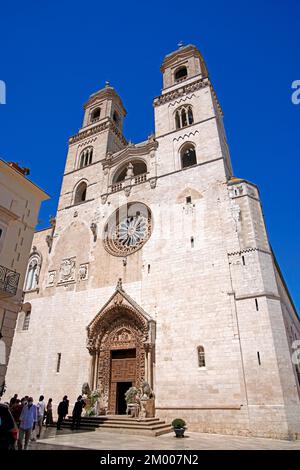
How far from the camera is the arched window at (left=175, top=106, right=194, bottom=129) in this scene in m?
21.7

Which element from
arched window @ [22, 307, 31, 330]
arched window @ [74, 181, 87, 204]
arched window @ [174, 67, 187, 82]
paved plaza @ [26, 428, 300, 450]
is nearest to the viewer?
paved plaza @ [26, 428, 300, 450]

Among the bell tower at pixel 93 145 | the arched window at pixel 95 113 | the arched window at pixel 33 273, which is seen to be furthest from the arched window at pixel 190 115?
the arched window at pixel 33 273

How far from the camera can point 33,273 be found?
21766 mm

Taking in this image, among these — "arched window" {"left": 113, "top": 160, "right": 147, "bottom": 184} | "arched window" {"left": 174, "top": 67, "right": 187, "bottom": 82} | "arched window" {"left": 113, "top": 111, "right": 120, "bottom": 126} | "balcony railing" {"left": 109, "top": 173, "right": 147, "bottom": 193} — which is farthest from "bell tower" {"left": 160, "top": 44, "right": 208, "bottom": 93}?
"balcony railing" {"left": 109, "top": 173, "right": 147, "bottom": 193}

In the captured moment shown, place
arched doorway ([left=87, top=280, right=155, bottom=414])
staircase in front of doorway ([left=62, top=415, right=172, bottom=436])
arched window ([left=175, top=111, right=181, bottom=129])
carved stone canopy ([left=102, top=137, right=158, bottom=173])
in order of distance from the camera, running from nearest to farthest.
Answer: staircase in front of doorway ([left=62, top=415, right=172, bottom=436]) → arched doorway ([left=87, top=280, right=155, bottom=414]) → carved stone canopy ([left=102, top=137, right=158, bottom=173]) → arched window ([left=175, top=111, right=181, bottom=129])

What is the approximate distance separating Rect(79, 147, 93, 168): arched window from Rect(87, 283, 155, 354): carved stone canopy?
12843 mm

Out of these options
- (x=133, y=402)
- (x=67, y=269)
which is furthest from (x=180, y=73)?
(x=133, y=402)

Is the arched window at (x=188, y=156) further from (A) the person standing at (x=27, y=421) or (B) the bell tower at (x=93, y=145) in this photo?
(A) the person standing at (x=27, y=421)

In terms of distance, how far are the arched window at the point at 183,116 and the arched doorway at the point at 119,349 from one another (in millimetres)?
12843

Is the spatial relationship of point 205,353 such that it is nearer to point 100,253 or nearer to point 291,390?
point 291,390

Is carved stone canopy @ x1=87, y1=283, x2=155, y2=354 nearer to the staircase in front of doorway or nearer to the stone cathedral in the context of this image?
the stone cathedral

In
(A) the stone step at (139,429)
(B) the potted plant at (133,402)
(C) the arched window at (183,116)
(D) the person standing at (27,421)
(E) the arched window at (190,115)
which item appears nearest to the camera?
(D) the person standing at (27,421)

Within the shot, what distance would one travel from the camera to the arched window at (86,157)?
25370mm

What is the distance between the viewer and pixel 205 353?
1326cm
